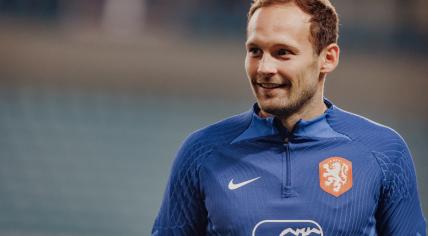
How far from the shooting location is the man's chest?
1.85 metres

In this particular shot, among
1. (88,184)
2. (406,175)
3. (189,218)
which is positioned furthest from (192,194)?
(88,184)

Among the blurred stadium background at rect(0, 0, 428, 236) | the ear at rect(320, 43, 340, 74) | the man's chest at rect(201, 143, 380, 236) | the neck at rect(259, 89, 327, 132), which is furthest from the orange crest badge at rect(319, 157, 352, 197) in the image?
the blurred stadium background at rect(0, 0, 428, 236)

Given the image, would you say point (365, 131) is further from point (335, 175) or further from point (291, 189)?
point (291, 189)

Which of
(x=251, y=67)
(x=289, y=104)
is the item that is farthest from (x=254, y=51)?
(x=289, y=104)

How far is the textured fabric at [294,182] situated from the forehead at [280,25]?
0.69ft

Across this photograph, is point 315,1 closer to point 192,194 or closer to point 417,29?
point 192,194

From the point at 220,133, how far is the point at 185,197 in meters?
0.18

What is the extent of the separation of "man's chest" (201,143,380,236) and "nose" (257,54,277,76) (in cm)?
21

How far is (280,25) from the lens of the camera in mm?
1862

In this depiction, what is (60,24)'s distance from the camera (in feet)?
27.9

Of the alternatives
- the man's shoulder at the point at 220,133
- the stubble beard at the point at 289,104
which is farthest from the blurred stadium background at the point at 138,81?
the stubble beard at the point at 289,104

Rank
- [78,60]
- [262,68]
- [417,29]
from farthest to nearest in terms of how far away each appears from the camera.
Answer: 1. [417,29]
2. [78,60]
3. [262,68]

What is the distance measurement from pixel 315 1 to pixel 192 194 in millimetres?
555

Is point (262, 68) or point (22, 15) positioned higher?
point (262, 68)
